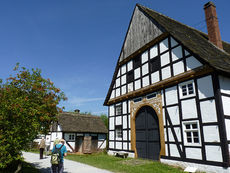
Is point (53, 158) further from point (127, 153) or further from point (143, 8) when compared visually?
point (143, 8)

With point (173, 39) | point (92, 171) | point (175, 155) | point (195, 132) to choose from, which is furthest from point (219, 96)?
point (92, 171)

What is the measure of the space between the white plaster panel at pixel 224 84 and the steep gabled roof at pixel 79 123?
63.3 feet

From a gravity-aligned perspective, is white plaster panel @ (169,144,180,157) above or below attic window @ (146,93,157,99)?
below

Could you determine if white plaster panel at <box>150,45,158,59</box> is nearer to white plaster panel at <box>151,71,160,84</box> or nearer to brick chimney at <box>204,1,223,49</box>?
white plaster panel at <box>151,71,160,84</box>

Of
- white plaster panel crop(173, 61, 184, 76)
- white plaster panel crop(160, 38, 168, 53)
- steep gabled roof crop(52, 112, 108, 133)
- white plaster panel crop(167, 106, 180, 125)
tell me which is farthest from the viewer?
steep gabled roof crop(52, 112, 108, 133)

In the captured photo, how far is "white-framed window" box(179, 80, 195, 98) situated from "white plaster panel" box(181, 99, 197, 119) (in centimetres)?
40

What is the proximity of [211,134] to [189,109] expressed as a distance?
1832mm

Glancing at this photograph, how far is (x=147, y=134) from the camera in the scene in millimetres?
13953

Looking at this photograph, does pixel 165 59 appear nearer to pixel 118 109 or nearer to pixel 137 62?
pixel 137 62

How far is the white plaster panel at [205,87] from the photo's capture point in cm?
998

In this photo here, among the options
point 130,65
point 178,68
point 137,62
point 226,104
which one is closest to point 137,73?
point 137,62

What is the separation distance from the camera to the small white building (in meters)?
24.4

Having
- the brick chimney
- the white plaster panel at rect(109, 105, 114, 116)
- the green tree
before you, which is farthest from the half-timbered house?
the green tree

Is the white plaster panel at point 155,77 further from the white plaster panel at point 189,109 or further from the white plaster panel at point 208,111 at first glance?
the white plaster panel at point 208,111
